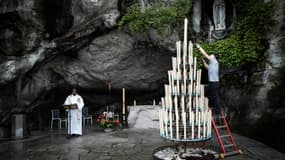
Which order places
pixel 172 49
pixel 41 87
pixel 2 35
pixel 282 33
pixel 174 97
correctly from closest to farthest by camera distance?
1. pixel 174 97
2. pixel 282 33
3. pixel 2 35
4. pixel 172 49
5. pixel 41 87

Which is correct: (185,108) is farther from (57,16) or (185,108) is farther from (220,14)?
(57,16)

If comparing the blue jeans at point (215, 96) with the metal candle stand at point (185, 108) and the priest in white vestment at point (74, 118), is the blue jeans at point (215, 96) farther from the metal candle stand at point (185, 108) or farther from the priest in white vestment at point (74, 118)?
the priest in white vestment at point (74, 118)

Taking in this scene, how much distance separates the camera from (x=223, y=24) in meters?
9.84

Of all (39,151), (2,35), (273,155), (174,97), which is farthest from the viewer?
(2,35)

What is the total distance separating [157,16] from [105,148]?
198 inches

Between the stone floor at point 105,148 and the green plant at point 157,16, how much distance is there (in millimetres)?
4055

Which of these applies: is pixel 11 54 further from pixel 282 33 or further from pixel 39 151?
pixel 282 33

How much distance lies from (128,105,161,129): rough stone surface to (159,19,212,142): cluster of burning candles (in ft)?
17.6

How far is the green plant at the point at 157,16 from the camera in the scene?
8883mm

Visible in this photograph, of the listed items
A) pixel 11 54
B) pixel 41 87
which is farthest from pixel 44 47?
pixel 41 87

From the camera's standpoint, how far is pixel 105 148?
7.00 m

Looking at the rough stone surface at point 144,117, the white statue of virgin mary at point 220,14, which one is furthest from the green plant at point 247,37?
the rough stone surface at point 144,117

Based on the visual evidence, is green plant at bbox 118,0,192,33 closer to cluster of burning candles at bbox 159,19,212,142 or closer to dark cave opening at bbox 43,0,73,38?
dark cave opening at bbox 43,0,73,38

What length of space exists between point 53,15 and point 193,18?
561 cm
